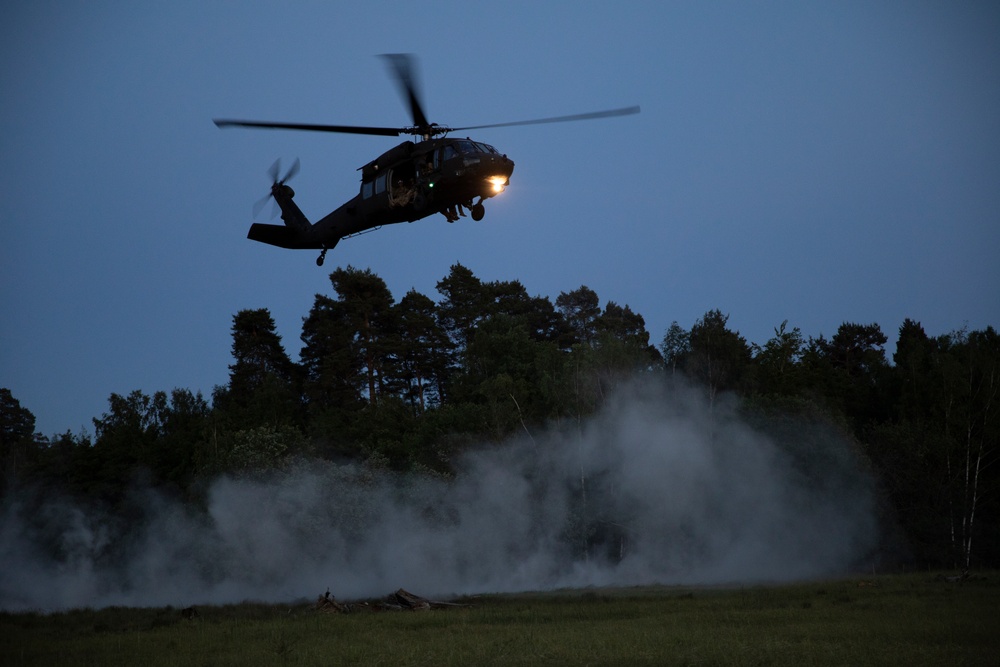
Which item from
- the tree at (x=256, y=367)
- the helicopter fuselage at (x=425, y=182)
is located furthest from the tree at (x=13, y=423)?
the helicopter fuselage at (x=425, y=182)

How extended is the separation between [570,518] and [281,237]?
25284 millimetres

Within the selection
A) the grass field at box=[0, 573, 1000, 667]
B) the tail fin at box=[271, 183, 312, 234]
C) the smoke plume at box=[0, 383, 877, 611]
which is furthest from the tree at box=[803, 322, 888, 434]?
the tail fin at box=[271, 183, 312, 234]

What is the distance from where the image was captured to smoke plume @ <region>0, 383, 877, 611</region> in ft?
163

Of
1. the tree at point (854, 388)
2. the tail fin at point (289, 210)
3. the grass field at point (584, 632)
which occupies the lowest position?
the grass field at point (584, 632)

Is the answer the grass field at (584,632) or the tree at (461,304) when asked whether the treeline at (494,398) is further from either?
the grass field at (584,632)

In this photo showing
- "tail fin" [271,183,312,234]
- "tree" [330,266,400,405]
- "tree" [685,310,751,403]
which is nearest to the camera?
"tail fin" [271,183,312,234]

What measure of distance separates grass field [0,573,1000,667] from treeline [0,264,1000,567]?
48.4 ft

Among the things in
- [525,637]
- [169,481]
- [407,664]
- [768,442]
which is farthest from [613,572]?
[169,481]

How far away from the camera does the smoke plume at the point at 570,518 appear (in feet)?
163

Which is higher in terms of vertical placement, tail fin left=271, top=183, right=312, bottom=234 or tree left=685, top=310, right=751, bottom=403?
tail fin left=271, top=183, right=312, bottom=234

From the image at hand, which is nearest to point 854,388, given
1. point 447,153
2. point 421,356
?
point 421,356

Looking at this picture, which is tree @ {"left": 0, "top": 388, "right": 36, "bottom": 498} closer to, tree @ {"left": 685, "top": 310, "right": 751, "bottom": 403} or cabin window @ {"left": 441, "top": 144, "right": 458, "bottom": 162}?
tree @ {"left": 685, "top": 310, "right": 751, "bottom": 403}

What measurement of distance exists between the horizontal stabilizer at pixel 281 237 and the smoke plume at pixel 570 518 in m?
20.1

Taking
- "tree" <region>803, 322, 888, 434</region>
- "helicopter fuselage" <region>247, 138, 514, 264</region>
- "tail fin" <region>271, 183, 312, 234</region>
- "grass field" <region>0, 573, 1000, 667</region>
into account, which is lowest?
"grass field" <region>0, 573, 1000, 667</region>
